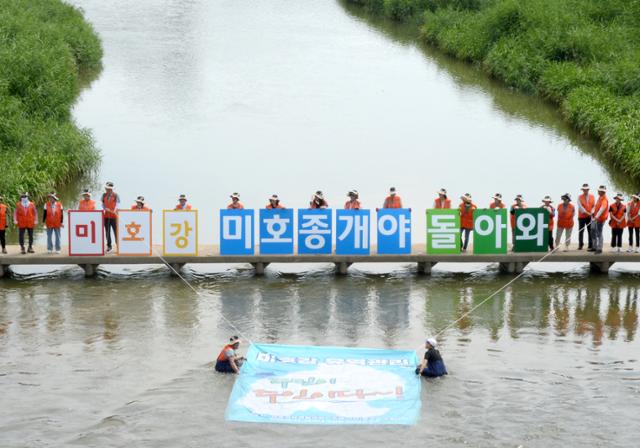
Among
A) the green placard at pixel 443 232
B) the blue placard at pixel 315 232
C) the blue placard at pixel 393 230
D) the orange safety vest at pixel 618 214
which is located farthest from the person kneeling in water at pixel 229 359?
the orange safety vest at pixel 618 214

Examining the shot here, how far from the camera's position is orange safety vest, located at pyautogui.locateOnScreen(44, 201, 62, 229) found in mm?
26750

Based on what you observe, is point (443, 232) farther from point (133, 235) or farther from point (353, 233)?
point (133, 235)

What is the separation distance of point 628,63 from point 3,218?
28859mm

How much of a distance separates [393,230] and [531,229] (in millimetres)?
3343

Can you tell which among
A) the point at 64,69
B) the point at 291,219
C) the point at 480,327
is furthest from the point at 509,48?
the point at 480,327

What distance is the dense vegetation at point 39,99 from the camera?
3453 centimetres

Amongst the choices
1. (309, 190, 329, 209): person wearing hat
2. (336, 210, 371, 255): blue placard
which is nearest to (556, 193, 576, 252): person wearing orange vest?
(336, 210, 371, 255): blue placard

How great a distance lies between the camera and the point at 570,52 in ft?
170

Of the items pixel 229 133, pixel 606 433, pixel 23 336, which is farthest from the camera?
pixel 229 133

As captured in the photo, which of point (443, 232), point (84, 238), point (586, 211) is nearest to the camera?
point (84, 238)

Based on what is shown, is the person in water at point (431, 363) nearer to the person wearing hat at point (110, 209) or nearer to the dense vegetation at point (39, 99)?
the person wearing hat at point (110, 209)

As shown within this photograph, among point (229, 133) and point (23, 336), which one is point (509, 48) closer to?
point (229, 133)

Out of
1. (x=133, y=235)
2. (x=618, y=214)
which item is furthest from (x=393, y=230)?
(x=133, y=235)

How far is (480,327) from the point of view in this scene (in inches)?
904
